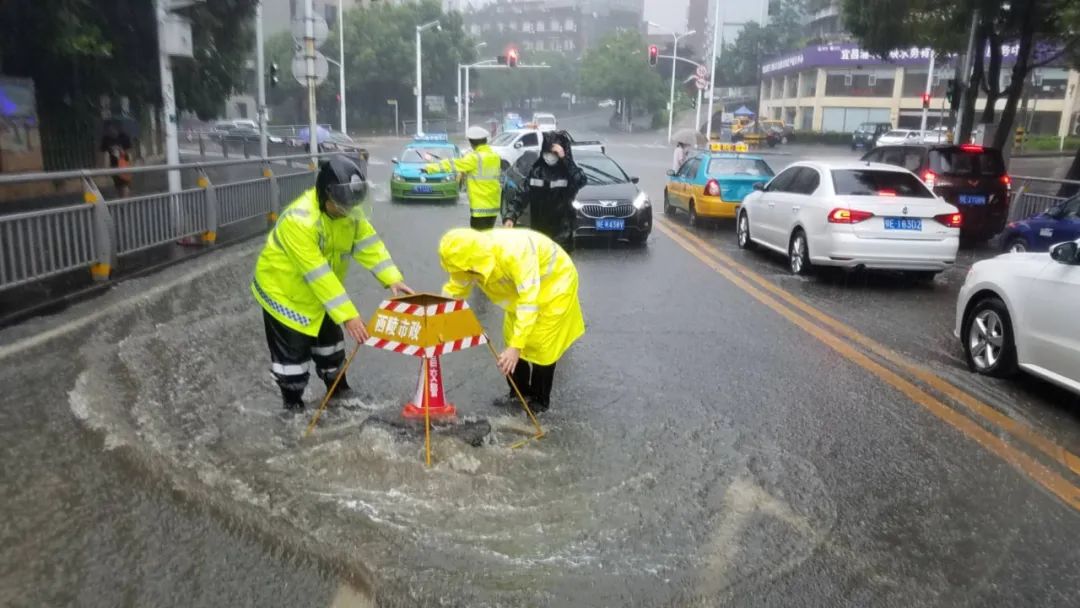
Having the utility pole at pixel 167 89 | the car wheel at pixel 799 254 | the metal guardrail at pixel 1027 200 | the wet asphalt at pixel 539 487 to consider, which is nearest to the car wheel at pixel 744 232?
the car wheel at pixel 799 254

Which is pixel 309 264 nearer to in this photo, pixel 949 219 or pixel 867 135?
pixel 949 219

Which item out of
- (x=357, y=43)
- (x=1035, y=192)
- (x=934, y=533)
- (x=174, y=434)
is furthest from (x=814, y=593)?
(x=357, y=43)

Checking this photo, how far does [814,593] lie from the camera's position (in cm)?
345

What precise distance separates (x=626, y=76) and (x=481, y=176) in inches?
3141

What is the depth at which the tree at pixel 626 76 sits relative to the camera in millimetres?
86562

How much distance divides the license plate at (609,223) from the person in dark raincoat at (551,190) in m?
4.15

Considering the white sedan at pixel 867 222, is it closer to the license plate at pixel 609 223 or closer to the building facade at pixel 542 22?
the license plate at pixel 609 223

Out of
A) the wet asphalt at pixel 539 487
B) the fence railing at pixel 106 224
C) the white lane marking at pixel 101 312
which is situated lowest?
the wet asphalt at pixel 539 487

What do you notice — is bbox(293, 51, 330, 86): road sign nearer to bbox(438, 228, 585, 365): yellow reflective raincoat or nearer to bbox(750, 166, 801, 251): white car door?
bbox(750, 166, 801, 251): white car door

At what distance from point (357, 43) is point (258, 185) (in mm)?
57884

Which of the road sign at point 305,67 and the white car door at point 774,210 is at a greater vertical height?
the road sign at point 305,67

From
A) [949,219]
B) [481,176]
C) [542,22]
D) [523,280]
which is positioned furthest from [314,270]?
[542,22]

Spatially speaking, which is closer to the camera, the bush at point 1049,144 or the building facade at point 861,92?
the bush at point 1049,144

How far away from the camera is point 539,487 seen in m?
4.34
